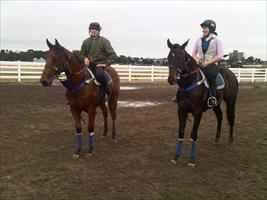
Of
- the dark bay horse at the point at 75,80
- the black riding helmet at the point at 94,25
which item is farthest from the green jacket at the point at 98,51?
the dark bay horse at the point at 75,80

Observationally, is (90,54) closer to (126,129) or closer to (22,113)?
(126,129)

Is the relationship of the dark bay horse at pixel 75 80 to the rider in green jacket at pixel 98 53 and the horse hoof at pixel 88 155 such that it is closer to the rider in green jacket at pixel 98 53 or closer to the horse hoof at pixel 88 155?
the horse hoof at pixel 88 155

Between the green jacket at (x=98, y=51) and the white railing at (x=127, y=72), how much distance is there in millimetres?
17031

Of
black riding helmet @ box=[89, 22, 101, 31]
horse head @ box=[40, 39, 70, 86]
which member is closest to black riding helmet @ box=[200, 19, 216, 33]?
black riding helmet @ box=[89, 22, 101, 31]

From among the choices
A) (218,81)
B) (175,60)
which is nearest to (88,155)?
(175,60)

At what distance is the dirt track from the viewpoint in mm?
4926

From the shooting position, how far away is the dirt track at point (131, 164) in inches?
194

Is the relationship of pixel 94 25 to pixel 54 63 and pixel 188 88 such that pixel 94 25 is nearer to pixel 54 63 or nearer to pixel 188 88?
pixel 54 63

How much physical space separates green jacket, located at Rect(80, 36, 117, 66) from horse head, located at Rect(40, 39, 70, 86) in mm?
981

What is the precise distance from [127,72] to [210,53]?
21469 millimetres

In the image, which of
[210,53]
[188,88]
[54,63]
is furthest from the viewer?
[210,53]

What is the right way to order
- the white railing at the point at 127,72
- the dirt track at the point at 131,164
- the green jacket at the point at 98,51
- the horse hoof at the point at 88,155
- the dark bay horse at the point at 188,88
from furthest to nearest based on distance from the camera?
the white railing at the point at 127,72
the green jacket at the point at 98,51
the horse hoof at the point at 88,155
the dark bay horse at the point at 188,88
the dirt track at the point at 131,164

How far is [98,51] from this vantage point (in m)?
7.04

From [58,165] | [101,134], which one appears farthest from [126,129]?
[58,165]
